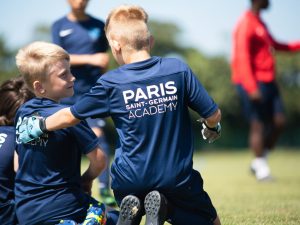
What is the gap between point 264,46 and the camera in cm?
917

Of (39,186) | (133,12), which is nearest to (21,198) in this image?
(39,186)

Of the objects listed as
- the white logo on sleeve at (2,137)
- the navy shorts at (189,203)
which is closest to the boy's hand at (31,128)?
the white logo on sleeve at (2,137)

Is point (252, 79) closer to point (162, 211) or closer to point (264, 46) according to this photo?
point (264, 46)

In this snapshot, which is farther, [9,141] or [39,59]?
[9,141]

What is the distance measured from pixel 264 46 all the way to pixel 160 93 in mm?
6050

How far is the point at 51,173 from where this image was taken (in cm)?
358

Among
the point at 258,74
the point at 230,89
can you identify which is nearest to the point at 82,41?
the point at 258,74

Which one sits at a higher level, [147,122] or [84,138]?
[147,122]

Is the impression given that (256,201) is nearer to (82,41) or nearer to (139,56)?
(82,41)

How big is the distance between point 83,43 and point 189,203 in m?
3.26

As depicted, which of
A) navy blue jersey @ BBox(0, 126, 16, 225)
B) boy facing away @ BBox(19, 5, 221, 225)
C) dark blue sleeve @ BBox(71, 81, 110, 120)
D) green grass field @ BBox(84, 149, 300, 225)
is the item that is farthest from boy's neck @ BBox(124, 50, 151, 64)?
green grass field @ BBox(84, 149, 300, 225)

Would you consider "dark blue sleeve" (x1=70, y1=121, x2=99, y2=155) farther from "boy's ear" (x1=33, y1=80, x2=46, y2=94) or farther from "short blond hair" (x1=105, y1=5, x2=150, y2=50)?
"short blond hair" (x1=105, y1=5, x2=150, y2=50)

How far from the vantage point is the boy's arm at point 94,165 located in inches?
143

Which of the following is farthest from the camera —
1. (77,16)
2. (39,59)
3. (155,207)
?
(77,16)
